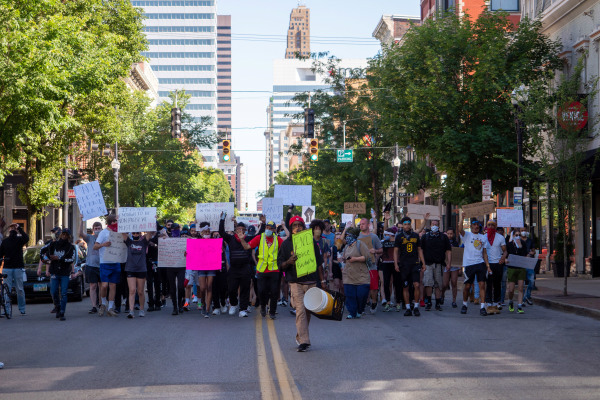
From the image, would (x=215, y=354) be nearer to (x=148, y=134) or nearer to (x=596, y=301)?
(x=596, y=301)

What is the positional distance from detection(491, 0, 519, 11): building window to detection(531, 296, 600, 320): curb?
67.6 ft

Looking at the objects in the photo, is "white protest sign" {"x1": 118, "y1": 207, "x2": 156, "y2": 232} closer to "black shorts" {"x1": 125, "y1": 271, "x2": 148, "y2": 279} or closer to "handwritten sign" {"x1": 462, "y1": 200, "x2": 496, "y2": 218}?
"black shorts" {"x1": 125, "y1": 271, "x2": 148, "y2": 279}

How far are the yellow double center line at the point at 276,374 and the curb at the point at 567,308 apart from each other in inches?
288

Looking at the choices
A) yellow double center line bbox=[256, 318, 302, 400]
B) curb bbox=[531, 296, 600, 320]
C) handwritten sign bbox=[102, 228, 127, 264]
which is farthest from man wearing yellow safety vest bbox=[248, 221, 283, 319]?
curb bbox=[531, 296, 600, 320]

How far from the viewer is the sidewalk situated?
1754 centimetres

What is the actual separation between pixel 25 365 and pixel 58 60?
57.9 ft

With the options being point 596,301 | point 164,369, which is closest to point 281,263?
point 164,369

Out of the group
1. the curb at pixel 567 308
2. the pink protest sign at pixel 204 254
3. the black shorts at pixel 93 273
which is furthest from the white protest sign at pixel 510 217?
the black shorts at pixel 93 273

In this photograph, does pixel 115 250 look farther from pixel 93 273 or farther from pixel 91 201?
pixel 91 201

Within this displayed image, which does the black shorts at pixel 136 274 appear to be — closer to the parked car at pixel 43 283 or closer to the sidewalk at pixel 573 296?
the parked car at pixel 43 283

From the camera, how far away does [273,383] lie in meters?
8.80

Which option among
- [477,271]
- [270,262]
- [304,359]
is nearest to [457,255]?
[477,271]

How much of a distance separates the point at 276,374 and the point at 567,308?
10737mm

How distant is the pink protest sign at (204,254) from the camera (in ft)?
58.2
